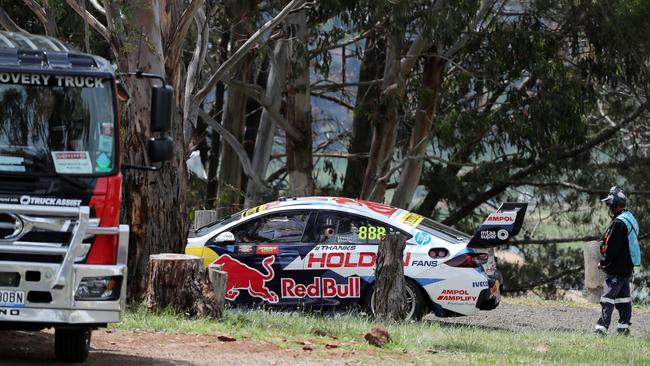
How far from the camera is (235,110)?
93.7 feet

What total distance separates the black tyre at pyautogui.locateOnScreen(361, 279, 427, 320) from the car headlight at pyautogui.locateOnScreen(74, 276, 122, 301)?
5925 millimetres

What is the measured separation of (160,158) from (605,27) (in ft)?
51.1

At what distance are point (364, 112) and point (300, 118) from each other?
1385mm

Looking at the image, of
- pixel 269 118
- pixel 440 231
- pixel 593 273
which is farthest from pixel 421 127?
pixel 440 231

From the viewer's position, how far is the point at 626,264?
14.2m

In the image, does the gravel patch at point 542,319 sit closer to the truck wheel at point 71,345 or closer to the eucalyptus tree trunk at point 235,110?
the truck wheel at point 71,345

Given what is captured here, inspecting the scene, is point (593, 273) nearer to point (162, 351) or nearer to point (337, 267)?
point (337, 267)

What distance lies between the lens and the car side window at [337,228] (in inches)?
564

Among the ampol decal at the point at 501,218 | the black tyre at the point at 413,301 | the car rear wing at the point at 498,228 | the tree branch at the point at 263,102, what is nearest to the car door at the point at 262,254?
the black tyre at the point at 413,301

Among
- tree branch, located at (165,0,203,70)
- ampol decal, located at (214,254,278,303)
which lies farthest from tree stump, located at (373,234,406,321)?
tree branch, located at (165,0,203,70)

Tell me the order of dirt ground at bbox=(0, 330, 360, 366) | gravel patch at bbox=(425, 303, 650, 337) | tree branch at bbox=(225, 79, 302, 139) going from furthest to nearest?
tree branch at bbox=(225, 79, 302, 139) < gravel patch at bbox=(425, 303, 650, 337) < dirt ground at bbox=(0, 330, 360, 366)

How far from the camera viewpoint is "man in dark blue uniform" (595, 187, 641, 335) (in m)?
14.2

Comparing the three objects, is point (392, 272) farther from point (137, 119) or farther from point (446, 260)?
point (137, 119)

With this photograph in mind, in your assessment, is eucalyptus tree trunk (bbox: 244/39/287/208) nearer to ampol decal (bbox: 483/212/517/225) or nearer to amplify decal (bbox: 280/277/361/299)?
amplify decal (bbox: 280/277/361/299)
